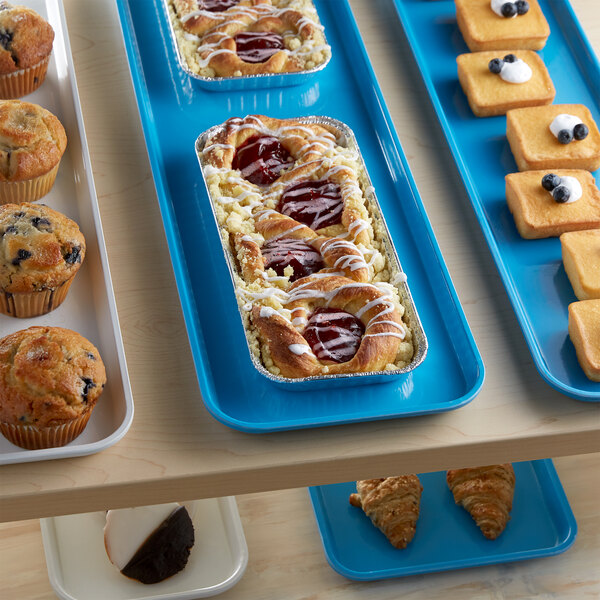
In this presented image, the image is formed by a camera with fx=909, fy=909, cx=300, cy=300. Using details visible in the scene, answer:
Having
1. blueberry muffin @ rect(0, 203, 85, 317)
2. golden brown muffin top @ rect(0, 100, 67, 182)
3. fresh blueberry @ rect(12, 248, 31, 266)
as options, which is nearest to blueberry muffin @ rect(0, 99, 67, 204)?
golden brown muffin top @ rect(0, 100, 67, 182)

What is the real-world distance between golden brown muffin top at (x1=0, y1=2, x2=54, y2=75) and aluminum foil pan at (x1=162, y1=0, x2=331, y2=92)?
0.30 meters

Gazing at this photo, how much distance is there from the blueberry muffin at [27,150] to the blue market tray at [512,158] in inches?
33.2

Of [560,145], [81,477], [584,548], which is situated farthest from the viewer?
[584,548]

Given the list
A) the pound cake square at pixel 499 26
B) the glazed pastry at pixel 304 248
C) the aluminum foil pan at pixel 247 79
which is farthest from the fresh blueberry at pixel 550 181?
the aluminum foil pan at pixel 247 79

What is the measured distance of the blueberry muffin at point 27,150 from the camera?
1.78 m

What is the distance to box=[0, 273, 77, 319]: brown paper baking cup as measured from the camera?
164 centimetres

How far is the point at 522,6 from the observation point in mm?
2234

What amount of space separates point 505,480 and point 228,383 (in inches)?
32.2

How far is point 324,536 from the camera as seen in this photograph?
2096mm

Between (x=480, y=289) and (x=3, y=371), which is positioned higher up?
(x=3, y=371)

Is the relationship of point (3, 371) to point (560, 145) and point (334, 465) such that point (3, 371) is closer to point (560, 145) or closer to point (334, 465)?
point (334, 465)

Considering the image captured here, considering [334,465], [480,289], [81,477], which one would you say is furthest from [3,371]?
[480,289]

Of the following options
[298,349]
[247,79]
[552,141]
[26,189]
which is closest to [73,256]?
[26,189]

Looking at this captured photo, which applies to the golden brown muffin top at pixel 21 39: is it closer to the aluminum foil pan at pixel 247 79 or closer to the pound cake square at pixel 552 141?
the aluminum foil pan at pixel 247 79
